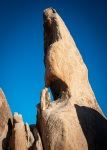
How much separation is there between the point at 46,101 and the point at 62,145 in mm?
2472

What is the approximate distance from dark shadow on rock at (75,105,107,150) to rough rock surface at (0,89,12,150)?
3.12m

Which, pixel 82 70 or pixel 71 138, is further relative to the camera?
pixel 82 70

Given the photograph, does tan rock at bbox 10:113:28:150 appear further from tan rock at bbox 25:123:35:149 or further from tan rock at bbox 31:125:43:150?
tan rock at bbox 31:125:43:150

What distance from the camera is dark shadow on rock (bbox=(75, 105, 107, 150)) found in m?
8.22

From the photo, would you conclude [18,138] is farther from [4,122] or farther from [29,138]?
[4,122]

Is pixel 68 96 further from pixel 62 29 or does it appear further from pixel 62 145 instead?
pixel 62 29

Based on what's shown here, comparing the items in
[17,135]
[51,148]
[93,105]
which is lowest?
[51,148]

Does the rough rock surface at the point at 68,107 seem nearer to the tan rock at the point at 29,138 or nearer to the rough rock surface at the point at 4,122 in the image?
the tan rock at the point at 29,138

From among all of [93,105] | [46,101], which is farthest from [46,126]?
[93,105]

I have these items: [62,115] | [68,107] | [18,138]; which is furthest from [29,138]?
[68,107]

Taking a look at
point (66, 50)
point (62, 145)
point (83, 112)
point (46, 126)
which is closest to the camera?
point (62, 145)

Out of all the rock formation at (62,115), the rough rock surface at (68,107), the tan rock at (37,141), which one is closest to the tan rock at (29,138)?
the rock formation at (62,115)

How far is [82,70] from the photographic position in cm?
1095

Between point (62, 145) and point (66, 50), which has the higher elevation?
point (66, 50)
